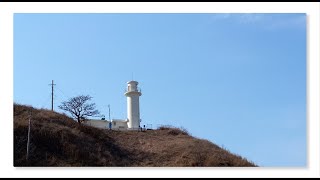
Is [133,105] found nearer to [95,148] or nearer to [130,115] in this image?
[130,115]

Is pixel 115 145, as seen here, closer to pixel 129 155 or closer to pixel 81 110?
pixel 129 155

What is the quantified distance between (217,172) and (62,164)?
38.1 feet

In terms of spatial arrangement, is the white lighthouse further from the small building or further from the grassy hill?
the grassy hill

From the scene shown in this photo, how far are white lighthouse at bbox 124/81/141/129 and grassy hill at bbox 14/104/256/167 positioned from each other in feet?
14.1

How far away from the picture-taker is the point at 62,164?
17.4m

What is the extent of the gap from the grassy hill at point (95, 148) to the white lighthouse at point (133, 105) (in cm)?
430

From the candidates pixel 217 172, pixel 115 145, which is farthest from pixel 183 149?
pixel 217 172

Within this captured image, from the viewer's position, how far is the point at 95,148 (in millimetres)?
20453

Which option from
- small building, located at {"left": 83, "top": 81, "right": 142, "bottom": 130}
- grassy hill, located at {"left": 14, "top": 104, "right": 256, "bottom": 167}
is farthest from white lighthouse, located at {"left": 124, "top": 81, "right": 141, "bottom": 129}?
grassy hill, located at {"left": 14, "top": 104, "right": 256, "bottom": 167}

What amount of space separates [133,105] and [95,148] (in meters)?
9.47

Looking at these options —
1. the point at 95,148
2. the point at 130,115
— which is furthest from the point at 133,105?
the point at 95,148

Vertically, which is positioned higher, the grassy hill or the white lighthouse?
the white lighthouse

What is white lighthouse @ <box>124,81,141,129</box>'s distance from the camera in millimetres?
29383

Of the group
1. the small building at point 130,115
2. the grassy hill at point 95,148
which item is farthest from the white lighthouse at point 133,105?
the grassy hill at point 95,148
